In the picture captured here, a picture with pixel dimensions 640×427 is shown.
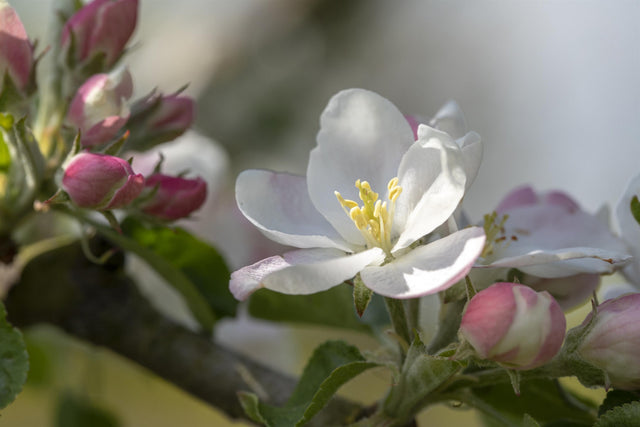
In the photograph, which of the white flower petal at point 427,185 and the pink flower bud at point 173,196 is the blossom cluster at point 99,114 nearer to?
the pink flower bud at point 173,196

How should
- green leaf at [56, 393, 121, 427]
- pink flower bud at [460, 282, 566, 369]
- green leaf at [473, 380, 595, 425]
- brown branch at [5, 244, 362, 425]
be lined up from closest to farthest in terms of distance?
pink flower bud at [460, 282, 566, 369] → green leaf at [473, 380, 595, 425] → brown branch at [5, 244, 362, 425] → green leaf at [56, 393, 121, 427]

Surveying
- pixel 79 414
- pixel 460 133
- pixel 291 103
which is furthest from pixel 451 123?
pixel 291 103

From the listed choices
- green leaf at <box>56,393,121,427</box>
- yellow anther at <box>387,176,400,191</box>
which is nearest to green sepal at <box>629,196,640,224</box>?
yellow anther at <box>387,176,400,191</box>

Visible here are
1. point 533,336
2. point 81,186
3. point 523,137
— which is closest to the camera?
point 533,336

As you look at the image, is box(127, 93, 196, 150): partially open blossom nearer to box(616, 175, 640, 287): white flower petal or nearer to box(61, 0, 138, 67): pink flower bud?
box(61, 0, 138, 67): pink flower bud

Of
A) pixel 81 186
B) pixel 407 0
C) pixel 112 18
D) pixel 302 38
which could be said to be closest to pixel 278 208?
pixel 81 186

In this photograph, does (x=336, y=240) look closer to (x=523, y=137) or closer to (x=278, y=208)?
(x=278, y=208)

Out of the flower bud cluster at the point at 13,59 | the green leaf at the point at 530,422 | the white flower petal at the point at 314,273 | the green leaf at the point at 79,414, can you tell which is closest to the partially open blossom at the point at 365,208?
the white flower petal at the point at 314,273
